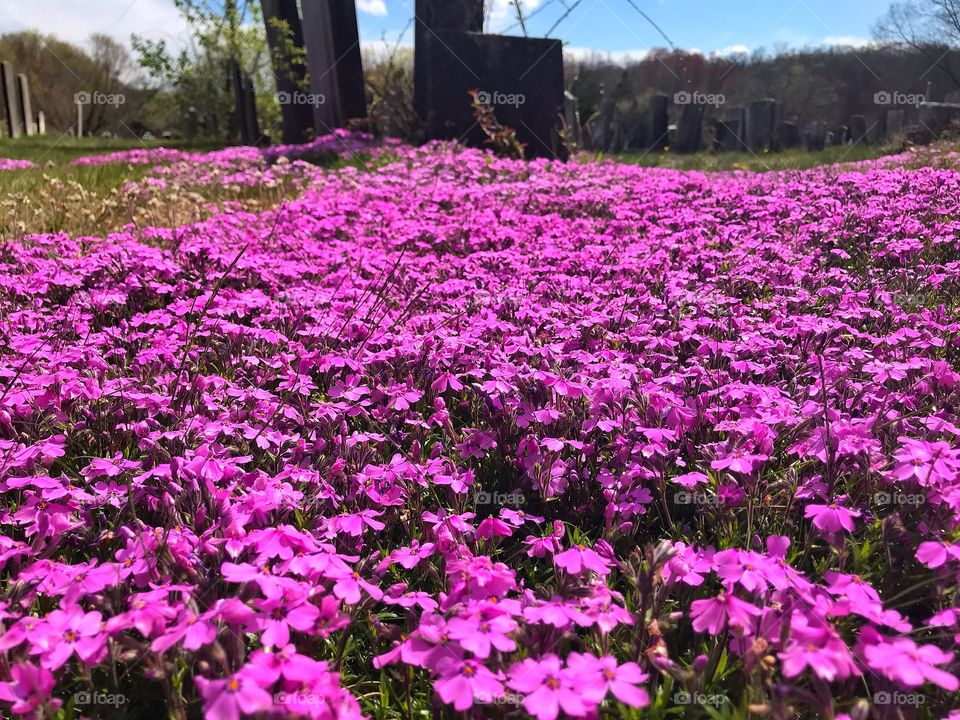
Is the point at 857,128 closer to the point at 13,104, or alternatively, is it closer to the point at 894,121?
the point at 894,121

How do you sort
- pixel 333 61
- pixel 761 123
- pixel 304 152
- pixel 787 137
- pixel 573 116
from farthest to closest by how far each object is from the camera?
pixel 761 123, pixel 787 137, pixel 573 116, pixel 333 61, pixel 304 152

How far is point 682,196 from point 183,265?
466cm

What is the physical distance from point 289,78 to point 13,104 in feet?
66.6

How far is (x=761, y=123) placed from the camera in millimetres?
21250

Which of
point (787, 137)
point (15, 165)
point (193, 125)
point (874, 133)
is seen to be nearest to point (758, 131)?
point (787, 137)

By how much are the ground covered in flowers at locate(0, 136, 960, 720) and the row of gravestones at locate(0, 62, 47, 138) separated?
30490 millimetres

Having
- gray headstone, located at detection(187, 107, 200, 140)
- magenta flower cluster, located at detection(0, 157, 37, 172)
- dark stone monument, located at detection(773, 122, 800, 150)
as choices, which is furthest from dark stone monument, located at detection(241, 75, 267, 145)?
gray headstone, located at detection(187, 107, 200, 140)

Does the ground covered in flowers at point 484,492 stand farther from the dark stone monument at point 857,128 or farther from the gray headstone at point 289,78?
the dark stone monument at point 857,128

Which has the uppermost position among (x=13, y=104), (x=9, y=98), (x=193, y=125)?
(x=193, y=125)

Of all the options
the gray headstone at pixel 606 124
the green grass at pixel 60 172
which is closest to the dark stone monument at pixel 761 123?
the gray headstone at pixel 606 124

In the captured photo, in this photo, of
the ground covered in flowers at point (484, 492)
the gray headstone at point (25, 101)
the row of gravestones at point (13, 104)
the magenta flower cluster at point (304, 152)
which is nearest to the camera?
the ground covered in flowers at point (484, 492)

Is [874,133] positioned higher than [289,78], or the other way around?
[289,78]

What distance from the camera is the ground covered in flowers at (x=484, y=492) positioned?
145 centimetres

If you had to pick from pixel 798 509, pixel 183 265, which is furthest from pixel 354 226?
pixel 798 509
